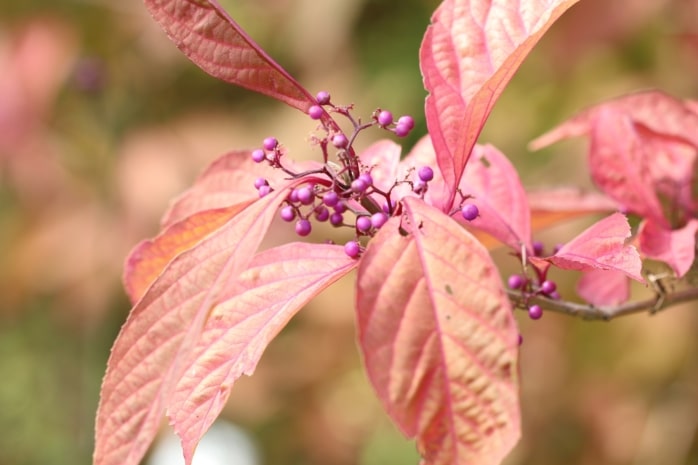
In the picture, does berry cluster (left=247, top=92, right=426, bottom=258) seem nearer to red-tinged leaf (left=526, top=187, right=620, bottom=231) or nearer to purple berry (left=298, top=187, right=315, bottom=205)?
purple berry (left=298, top=187, right=315, bottom=205)

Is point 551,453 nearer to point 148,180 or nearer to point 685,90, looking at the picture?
point 685,90

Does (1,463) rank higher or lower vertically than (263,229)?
lower

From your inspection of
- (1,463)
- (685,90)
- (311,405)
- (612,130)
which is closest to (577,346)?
(685,90)

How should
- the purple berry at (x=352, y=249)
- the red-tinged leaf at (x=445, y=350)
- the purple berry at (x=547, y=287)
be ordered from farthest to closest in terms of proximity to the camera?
the purple berry at (x=547, y=287) < the purple berry at (x=352, y=249) < the red-tinged leaf at (x=445, y=350)

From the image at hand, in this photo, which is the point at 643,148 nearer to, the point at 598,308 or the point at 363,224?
the point at 598,308

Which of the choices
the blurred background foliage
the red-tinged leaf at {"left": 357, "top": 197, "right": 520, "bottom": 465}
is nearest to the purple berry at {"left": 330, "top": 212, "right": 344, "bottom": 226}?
the red-tinged leaf at {"left": 357, "top": 197, "right": 520, "bottom": 465}

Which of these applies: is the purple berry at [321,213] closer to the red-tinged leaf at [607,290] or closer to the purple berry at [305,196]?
the purple berry at [305,196]

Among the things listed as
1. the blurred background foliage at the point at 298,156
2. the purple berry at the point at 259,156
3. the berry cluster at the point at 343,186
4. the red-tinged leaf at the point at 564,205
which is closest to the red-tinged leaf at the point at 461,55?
the berry cluster at the point at 343,186
